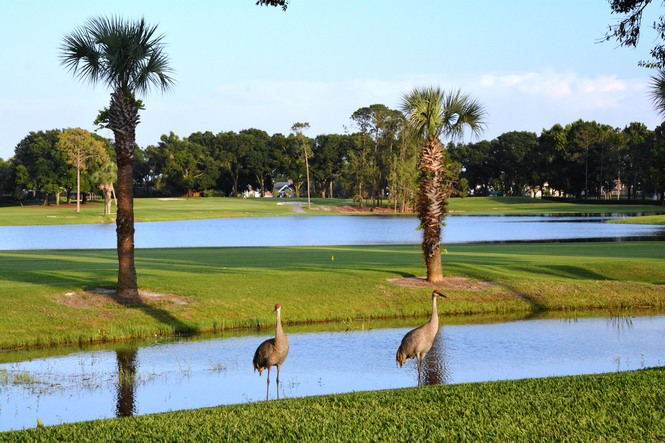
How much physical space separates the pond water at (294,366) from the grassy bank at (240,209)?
86725mm

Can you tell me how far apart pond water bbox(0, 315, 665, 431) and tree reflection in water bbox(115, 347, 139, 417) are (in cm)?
2

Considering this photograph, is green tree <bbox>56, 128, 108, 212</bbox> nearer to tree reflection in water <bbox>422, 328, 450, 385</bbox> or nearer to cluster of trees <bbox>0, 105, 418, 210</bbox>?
cluster of trees <bbox>0, 105, 418, 210</bbox>

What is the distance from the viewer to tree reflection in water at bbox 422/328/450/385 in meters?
16.8

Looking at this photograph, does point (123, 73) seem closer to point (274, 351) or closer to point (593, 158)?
point (274, 351)

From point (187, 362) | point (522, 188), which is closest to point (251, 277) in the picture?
point (187, 362)

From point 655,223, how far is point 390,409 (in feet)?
271

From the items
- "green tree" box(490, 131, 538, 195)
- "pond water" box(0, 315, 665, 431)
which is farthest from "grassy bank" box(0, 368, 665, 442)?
"green tree" box(490, 131, 538, 195)

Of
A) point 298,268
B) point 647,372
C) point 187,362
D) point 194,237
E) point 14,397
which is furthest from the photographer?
point 194,237

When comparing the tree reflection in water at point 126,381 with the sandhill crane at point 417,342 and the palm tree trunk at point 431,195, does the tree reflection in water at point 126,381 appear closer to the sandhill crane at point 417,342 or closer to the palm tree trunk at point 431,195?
the sandhill crane at point 417,342

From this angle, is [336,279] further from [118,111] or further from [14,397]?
[14,397]

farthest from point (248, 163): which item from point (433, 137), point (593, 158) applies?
point (433, 137)

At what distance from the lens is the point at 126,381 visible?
16953mm

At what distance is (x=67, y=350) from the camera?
2080cm

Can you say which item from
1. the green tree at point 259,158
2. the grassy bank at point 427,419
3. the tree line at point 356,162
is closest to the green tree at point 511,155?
the tree line at point 356,162
